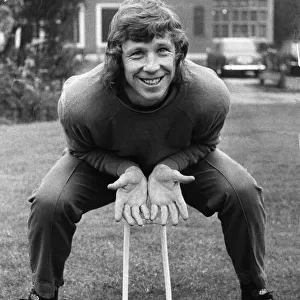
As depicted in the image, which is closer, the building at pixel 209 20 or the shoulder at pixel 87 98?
the shoulder at pixel 87 98

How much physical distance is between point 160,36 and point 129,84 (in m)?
0.28

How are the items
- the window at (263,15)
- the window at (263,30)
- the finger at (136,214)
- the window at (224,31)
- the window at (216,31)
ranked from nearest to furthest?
the finger at (136,214)
the window at (263,15)
the window at (263,30)
the window at (224,31)
the window at (216,31)

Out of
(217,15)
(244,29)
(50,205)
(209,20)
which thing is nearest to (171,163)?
(50,205)

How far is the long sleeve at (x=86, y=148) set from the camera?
3645 mm

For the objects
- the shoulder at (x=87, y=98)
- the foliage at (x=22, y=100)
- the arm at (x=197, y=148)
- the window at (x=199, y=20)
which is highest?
the shoulder at (x=87, y=98)

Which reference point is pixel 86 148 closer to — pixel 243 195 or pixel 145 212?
pixel 145 212

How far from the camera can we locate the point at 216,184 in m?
3.72

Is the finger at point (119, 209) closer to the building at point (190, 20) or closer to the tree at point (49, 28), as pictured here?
the tree at point (49, 28)

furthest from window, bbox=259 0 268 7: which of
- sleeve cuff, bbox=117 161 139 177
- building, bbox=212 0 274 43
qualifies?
sleeve cuff, bbox=117 161 139 177

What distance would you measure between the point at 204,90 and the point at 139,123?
12.9 inches

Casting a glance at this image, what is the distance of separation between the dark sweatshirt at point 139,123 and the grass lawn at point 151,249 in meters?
0.87

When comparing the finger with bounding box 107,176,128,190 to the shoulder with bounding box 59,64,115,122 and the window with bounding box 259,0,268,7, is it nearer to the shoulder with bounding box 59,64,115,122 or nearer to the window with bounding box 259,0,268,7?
the shoulder with bounding box 59,64,115,122

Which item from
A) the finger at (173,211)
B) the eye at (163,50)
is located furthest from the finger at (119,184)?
the eye at (163,50)

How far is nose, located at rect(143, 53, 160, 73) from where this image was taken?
3.46m
